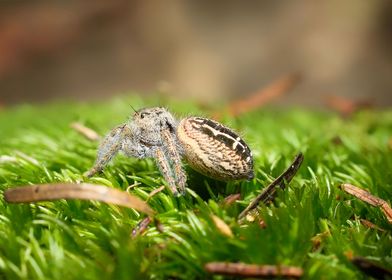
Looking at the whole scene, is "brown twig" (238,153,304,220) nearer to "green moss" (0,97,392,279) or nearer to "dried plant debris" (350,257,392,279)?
"green moss" (0,97,392,279)

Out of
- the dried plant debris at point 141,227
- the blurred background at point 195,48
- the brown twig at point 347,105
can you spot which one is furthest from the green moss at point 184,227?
the blurred background at point 195,48

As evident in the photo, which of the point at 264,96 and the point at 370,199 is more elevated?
the point at 264,96

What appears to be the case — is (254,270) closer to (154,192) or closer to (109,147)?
(154,192)

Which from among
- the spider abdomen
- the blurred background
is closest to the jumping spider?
the spider abdomen

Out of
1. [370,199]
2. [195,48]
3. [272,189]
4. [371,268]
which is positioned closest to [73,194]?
[272,189]

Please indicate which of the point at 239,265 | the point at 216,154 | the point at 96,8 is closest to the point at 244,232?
the point at 239,265

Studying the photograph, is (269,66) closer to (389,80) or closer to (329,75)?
(329,75)

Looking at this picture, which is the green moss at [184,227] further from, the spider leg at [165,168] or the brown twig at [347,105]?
the brown twig at [347,105]
